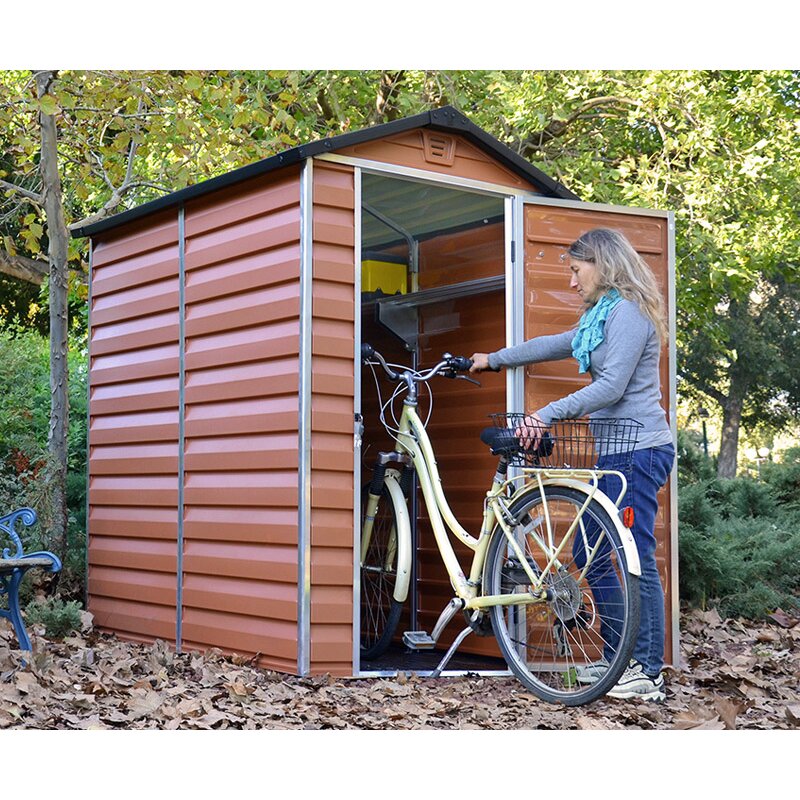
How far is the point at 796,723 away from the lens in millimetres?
4352

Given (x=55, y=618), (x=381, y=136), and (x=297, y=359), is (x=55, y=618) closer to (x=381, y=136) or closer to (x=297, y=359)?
(x=297, y=359)

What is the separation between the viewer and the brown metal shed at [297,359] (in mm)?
5281

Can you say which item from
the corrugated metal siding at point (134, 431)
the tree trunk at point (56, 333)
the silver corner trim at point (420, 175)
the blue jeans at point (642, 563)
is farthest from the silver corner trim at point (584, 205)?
the tree trunk at point (56, 333)

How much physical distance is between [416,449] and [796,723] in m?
2.17

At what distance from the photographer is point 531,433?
16.1ft

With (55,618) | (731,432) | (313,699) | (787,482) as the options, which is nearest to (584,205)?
(313,699)

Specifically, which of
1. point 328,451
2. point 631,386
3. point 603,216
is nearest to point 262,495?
point 328,451

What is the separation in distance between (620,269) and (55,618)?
3687 millimetres

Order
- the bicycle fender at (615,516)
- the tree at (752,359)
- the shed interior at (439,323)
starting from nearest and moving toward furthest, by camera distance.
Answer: the bicycle fender at (615,516) < the shed interior at (439,323) < the tree at (752,359)

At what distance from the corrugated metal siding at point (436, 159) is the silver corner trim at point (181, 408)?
130 centimetres

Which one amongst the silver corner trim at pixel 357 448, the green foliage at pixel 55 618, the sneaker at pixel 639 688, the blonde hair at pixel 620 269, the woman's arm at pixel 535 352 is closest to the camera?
the sneaker at pixel 639 688

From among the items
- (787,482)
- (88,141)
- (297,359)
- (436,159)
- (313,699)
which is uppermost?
(88,141)

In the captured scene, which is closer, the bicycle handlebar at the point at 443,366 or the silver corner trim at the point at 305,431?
the silver corner trim at the point at 305,431

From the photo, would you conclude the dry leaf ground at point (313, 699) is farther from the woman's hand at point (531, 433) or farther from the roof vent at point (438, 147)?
the roof vent at point (438, 147)
